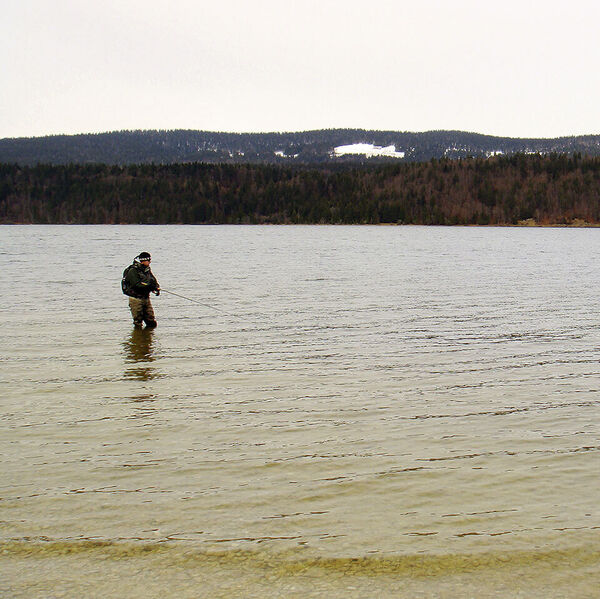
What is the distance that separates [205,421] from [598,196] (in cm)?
19360

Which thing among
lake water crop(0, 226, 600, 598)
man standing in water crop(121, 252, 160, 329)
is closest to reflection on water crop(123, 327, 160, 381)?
lake water crop(0, 226, 600, 598)

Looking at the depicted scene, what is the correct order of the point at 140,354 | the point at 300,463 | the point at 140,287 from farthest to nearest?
the point at 140,287, the point at 140,354, the point at 300,463

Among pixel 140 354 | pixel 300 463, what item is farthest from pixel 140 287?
pixel 300 463

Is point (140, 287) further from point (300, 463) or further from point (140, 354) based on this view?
point (300, 463)

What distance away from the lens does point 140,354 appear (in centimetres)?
1517

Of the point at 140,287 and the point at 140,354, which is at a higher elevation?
the point at 140,287

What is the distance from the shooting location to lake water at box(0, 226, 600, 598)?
18.8 feet

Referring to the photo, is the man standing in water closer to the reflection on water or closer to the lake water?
the reflection on water

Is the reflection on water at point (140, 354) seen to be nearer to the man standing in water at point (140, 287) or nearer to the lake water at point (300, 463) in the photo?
the lake water at point (300, 463)

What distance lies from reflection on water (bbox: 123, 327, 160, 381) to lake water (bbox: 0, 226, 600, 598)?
0.09 meters

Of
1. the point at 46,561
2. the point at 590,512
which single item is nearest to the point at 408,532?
the point at 590,512

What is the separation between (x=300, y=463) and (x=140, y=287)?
1127 cm

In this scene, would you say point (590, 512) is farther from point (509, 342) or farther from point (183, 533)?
point (509, 342)

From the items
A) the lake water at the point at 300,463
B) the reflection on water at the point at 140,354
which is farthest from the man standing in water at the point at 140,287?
the lake water at the point at 300,463
